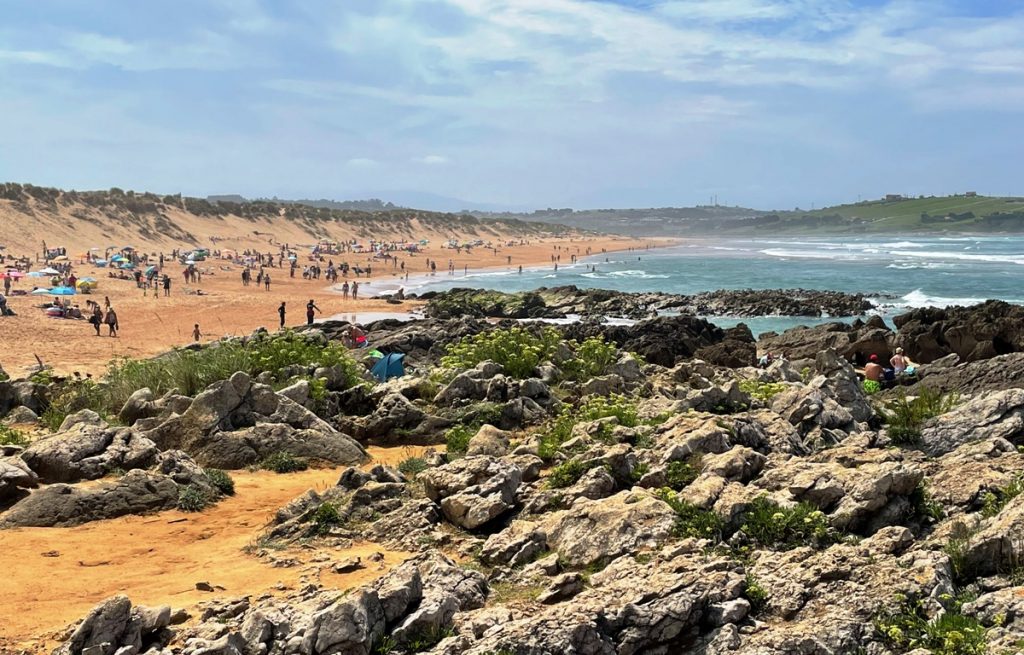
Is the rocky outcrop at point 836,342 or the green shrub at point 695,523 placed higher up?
the green shrub at point 695,523

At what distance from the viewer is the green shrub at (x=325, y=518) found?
894 centimetres

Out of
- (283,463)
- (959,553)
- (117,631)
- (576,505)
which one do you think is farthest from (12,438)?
(959,553)

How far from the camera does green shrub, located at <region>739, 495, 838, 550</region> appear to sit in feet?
23.1

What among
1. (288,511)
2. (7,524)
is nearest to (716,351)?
(288,511)

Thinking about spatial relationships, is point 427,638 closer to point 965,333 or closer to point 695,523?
point 695,523

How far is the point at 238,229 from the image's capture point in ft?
317

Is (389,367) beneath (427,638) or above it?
beneath

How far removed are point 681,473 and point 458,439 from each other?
4339 mm

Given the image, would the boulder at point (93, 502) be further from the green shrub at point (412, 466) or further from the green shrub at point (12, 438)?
the green shrub at point (412, 466)

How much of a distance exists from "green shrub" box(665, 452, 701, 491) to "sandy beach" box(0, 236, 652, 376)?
53.1ft

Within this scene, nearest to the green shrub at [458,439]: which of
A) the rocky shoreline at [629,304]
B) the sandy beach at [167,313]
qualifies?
the sandy beach at [167,313]

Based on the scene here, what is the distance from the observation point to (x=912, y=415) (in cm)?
1047

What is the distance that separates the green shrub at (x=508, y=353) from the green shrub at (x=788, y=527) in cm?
900

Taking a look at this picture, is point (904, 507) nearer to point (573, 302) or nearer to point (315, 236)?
point (573, 302)
